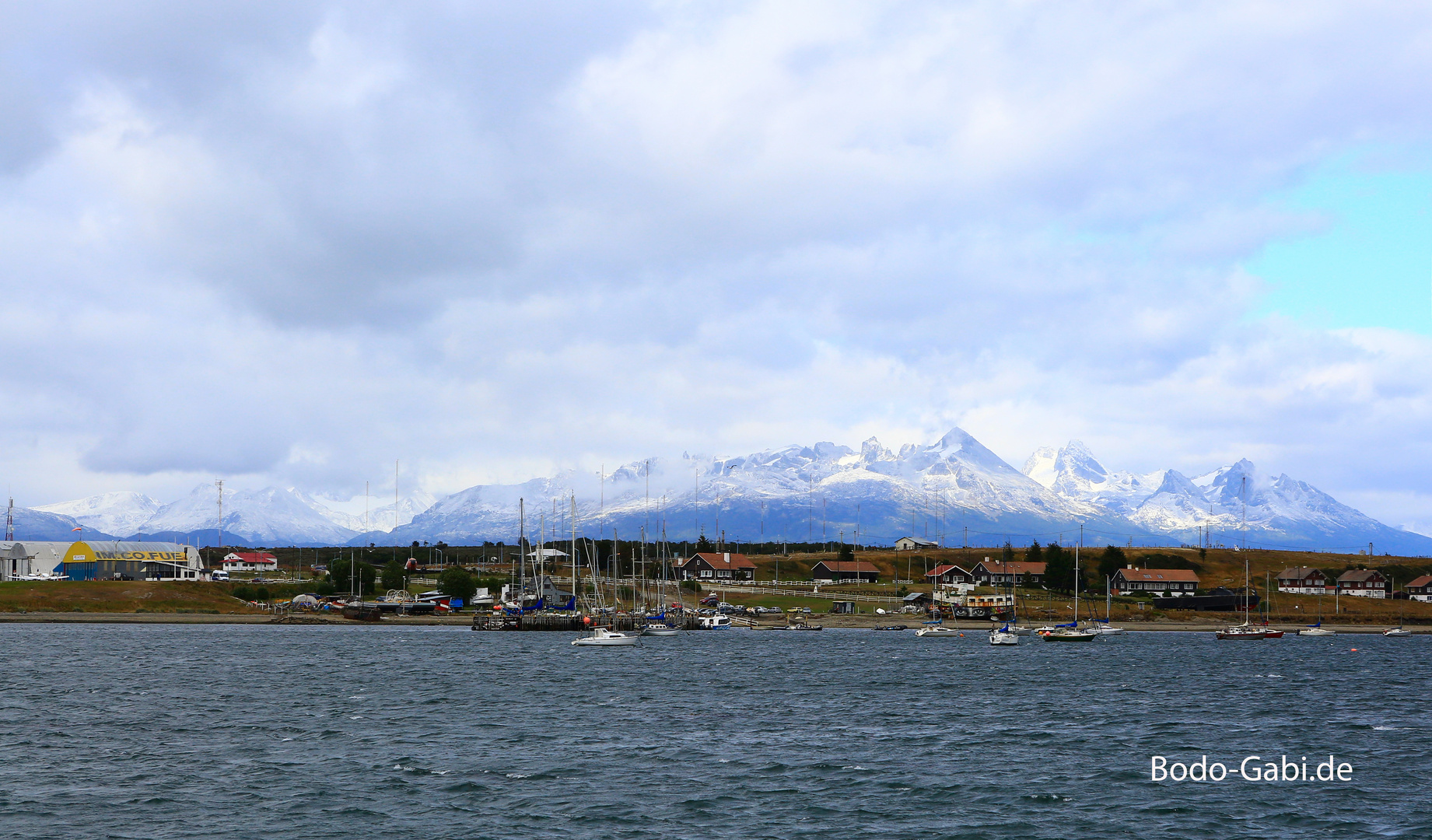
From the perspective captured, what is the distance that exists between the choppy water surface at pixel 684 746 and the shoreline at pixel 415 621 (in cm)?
5673

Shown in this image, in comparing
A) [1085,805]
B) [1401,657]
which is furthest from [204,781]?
[1401,657]

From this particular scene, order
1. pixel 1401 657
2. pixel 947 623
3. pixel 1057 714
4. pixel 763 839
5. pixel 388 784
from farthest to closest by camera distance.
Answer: pixel 947 623 < pixel 1401 657 < pixel 1057 714 < pixel 388 784 < pixel 763 839

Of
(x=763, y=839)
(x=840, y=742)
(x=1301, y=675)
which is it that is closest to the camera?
(x=763, y=839)

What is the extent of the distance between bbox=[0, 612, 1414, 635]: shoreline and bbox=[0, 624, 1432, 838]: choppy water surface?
56.7 metres

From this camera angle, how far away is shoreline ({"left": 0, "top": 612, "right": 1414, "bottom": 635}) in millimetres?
159375

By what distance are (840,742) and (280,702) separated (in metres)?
34.9

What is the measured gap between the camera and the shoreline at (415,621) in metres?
159

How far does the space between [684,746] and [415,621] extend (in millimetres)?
120313

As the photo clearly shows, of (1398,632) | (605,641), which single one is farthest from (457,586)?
(1398,632)

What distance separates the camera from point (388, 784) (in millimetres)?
44375

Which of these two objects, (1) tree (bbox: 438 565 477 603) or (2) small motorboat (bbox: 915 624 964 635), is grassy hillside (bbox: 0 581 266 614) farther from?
(2) small motorboat (bbox: 915 624 964 635)

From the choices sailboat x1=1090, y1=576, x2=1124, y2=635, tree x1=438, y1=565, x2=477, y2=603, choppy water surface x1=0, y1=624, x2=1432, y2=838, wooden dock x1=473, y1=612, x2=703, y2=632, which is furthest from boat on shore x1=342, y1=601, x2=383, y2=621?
sailboat x1=1090, y1=576, x2=1124, y2=635

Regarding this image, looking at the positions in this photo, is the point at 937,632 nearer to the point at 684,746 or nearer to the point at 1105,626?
the point at 1105,626

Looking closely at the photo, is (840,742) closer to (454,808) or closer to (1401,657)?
(454,808)
